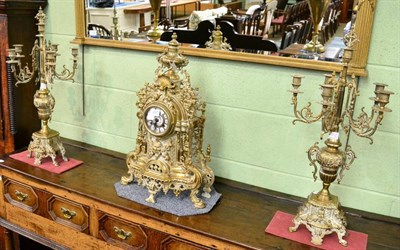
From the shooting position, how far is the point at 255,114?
1.68 metres

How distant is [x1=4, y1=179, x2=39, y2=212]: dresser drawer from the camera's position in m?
1.79

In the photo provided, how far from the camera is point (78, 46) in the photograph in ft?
6.72

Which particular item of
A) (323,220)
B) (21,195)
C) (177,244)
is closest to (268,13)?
(323,220)

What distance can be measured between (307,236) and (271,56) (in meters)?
0.67

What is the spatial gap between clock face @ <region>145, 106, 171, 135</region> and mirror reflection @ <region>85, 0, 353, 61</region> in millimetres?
379

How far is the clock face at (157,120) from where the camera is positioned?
4.96 ft

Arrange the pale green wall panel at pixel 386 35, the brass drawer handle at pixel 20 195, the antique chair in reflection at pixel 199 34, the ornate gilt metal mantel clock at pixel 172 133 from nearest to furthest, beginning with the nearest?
A: the pale green wall panel at pixel 386 35, the ornate gilt metal mantel clock at pixel 172 133, the antique chair in reflection at pixel 199 34, the brass drawer handle at pixel 20 195

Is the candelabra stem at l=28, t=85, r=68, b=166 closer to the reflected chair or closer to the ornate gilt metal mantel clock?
the ornate gilt metal mantel clock

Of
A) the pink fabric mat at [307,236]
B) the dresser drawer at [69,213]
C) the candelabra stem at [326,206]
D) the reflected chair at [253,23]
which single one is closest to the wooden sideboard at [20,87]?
the dresser drawer at [69,213]

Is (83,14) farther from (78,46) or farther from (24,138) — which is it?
(24,138)

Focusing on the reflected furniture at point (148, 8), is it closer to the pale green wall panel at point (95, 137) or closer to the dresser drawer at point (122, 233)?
the pale green wall panel at point (95, 137)

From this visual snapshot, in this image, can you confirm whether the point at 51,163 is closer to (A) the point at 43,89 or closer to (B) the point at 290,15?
(A) the point at 43,89

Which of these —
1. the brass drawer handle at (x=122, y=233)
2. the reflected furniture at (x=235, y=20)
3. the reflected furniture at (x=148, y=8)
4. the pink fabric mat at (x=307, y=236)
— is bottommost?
the brass drawer handle at (x=122, y=233)

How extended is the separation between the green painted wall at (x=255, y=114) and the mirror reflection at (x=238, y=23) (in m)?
0.08
